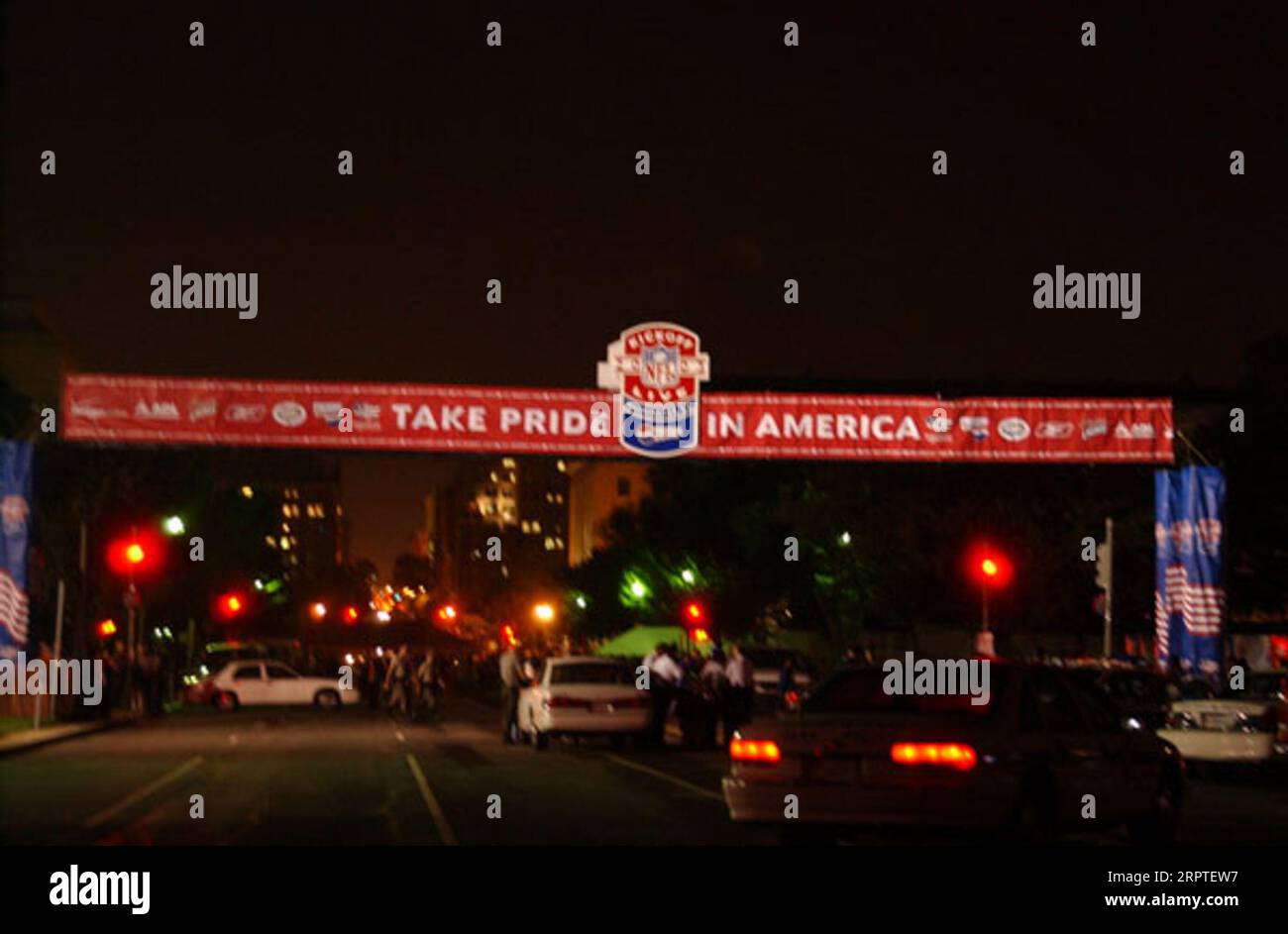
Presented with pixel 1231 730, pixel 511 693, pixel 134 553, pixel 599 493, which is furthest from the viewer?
pixel 599 493

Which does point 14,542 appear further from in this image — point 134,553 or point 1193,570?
point 1193,570

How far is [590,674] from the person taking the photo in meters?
33.5

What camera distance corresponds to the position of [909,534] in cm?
5184

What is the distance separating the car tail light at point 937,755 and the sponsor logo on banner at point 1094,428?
21152 millimetres

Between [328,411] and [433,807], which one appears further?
[328,411]

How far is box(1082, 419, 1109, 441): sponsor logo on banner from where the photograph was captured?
34.7 metres

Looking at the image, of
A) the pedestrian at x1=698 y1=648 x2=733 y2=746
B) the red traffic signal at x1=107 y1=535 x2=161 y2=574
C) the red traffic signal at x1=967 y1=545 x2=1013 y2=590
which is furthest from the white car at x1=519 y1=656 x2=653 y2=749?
the red traffic signal at x1=107 y1=535 x2=161 y2=574

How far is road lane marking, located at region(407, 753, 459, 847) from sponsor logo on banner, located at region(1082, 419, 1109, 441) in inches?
519

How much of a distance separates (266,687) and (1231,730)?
33439 millimetres

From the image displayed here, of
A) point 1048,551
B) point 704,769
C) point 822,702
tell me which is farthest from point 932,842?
point 1048,551

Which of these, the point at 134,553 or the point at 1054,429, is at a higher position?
Result: the point at 1054,429

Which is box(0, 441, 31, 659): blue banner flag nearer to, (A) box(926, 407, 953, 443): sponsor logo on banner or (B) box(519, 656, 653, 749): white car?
(B) box(519, 656, 653, 749): white car

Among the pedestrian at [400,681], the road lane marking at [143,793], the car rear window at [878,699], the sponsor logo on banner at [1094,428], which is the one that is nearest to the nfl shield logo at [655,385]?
the sponsor logo on banner at [1094,428]

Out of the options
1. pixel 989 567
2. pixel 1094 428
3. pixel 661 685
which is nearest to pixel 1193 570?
pixel 1094 428
